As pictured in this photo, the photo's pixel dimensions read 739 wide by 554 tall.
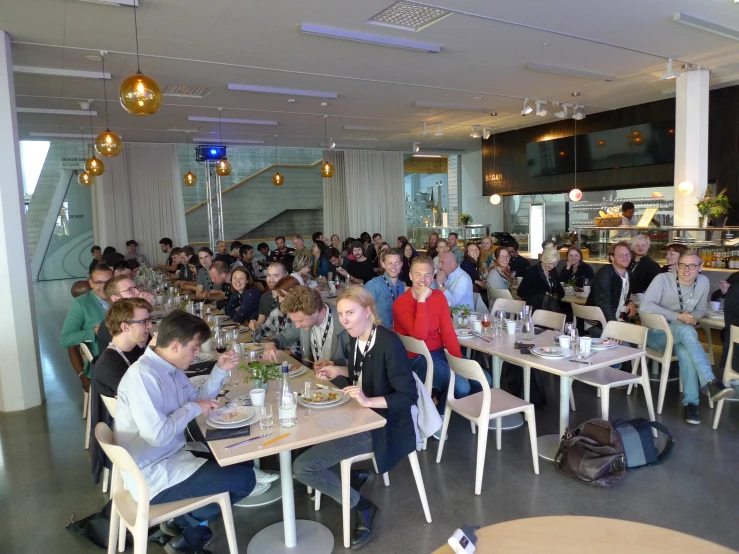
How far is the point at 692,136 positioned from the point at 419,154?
8820 millimetres

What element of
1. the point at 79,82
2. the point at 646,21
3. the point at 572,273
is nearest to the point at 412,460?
the point at 572,273

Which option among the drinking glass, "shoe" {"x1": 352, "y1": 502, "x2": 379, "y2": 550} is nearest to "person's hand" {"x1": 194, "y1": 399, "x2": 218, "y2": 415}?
the drinking glass

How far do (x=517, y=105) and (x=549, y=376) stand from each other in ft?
20.9

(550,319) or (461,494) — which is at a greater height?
(550,319)

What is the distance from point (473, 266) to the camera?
288 inches

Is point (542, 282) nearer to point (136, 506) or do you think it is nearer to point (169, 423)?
point (169, 423)

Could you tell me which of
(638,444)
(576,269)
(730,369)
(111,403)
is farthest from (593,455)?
(576,269)

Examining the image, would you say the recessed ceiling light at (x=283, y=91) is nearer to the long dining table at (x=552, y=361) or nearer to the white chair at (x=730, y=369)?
the long dining table at (x=552, y=361)

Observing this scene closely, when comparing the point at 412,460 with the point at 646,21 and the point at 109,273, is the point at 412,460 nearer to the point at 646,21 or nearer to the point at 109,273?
the point at 109,273

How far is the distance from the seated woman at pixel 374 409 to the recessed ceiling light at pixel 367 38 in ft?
12.4

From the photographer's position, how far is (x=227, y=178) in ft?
55.8

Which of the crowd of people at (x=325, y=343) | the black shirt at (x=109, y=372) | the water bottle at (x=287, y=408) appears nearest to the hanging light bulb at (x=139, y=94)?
the crowd of people at (x=325, y=343)

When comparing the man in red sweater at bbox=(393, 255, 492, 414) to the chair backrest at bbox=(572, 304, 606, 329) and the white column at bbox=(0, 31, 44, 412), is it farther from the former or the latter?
the white column at bbox=(0, 31, 44, 412)

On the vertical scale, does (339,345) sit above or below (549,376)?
above
